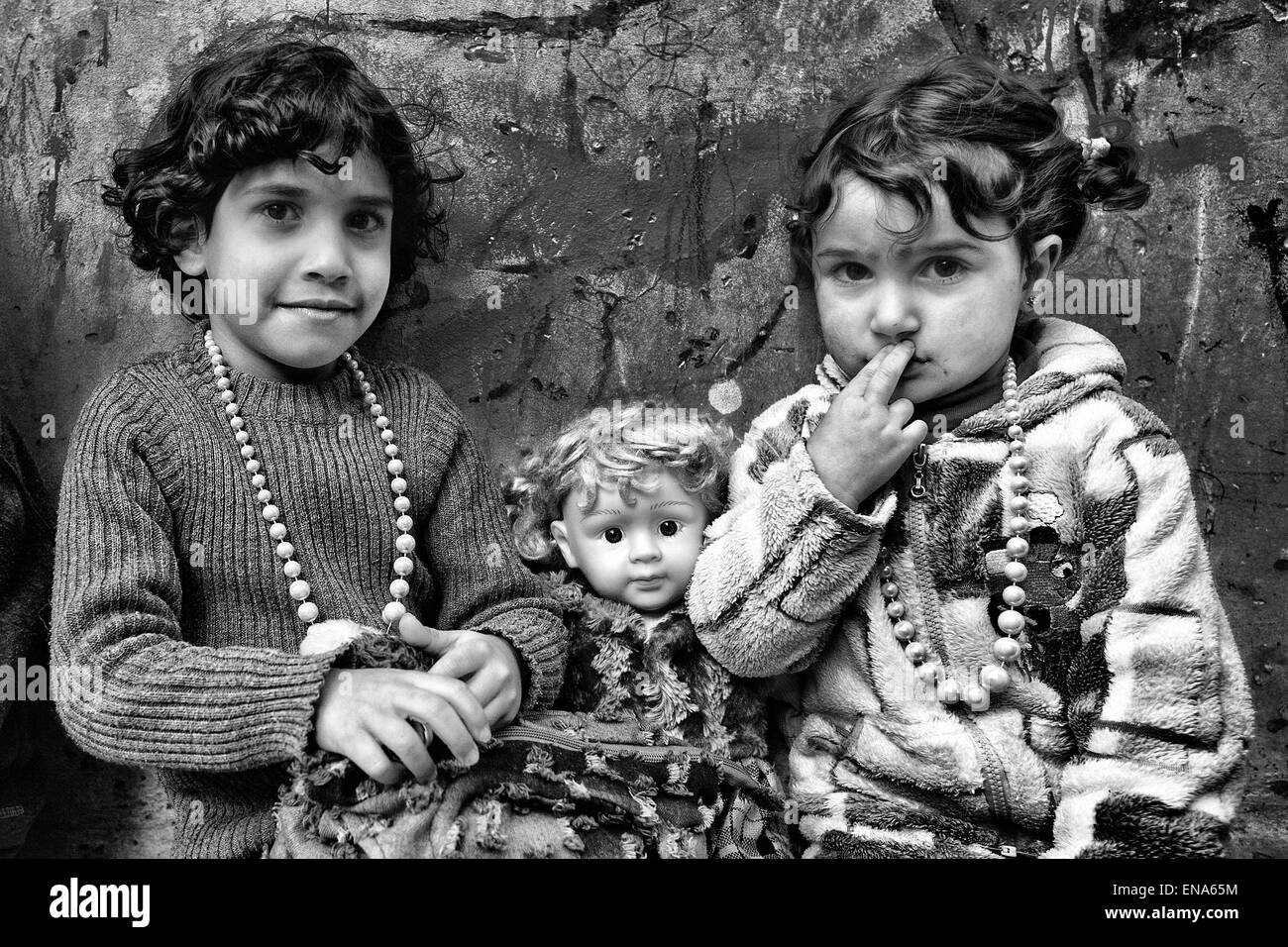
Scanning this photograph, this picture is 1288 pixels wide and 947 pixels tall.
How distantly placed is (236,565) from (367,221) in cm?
59

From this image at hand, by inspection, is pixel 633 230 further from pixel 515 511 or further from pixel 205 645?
pixel 205 645

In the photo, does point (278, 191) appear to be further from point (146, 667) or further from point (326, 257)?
point (146, 667)

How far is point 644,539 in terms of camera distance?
2016 millimetres

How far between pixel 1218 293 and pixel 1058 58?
525 mm

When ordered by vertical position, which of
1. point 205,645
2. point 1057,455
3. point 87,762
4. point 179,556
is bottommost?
point 87,762

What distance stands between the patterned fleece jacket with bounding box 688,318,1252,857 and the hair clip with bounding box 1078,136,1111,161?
292mm

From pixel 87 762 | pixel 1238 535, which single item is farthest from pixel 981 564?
pixel 87 762

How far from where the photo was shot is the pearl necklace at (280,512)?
190 cm

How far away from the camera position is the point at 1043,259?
1983mm

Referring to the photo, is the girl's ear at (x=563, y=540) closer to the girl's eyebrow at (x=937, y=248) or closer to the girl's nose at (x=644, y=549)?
the girl's nose at (x=644, y=549)

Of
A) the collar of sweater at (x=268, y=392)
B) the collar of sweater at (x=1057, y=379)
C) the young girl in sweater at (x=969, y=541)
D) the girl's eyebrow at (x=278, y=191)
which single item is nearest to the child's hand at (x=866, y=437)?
the young girl in sweater at (x=969, y=541)

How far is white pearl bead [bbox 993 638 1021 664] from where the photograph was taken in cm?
188

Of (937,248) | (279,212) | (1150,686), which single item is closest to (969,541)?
(1150,686)

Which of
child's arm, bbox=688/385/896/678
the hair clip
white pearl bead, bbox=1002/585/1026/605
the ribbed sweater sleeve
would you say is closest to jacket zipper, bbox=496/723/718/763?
child's arm, bbox=688/385/896/678
